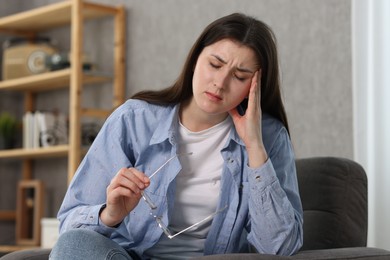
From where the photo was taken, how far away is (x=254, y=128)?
202cm

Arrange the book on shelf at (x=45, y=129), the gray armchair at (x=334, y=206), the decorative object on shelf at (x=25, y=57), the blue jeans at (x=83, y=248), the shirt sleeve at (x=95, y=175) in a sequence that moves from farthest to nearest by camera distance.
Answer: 1. the decorative object on shelf at (x=25, y=57)
2. the book on shelf at (x=45, y=129)
3. the gray armchair at (x=334, y=206)
4. the shirt sleeve at (x=95, y=175)
5. the blue jeans at (x=83, y=248)

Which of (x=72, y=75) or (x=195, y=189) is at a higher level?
(x=72, y=75)

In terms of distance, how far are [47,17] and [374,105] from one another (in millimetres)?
2367

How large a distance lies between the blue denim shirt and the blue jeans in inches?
5.7

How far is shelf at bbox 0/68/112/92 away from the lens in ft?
14.8

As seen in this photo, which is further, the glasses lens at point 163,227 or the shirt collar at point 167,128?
the shirt collar at point 167,128

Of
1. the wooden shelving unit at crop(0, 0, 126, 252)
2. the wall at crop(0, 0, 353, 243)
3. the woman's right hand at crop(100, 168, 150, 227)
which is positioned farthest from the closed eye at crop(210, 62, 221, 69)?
the wooden shelving unit at crop(0, 0, 126, 252)

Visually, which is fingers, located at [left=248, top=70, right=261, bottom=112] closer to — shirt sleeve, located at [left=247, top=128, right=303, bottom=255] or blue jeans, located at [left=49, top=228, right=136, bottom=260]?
shirt sleeve, located at [left=247, top=128, right=303, bottom=255]

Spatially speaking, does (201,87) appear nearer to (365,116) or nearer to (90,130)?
(365,116)

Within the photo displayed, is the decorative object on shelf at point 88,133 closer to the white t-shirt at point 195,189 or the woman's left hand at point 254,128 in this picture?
the white t-shirt at point 195,189

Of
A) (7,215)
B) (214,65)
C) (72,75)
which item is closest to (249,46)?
(214,65)

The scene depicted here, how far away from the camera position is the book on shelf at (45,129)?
15.4 feet

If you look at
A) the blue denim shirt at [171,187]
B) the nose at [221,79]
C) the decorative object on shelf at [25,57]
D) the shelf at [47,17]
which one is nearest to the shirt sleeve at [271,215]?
the blue denim shirt at [171,187]

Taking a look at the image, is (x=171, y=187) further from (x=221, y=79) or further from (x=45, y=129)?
(x=45, y=129)
